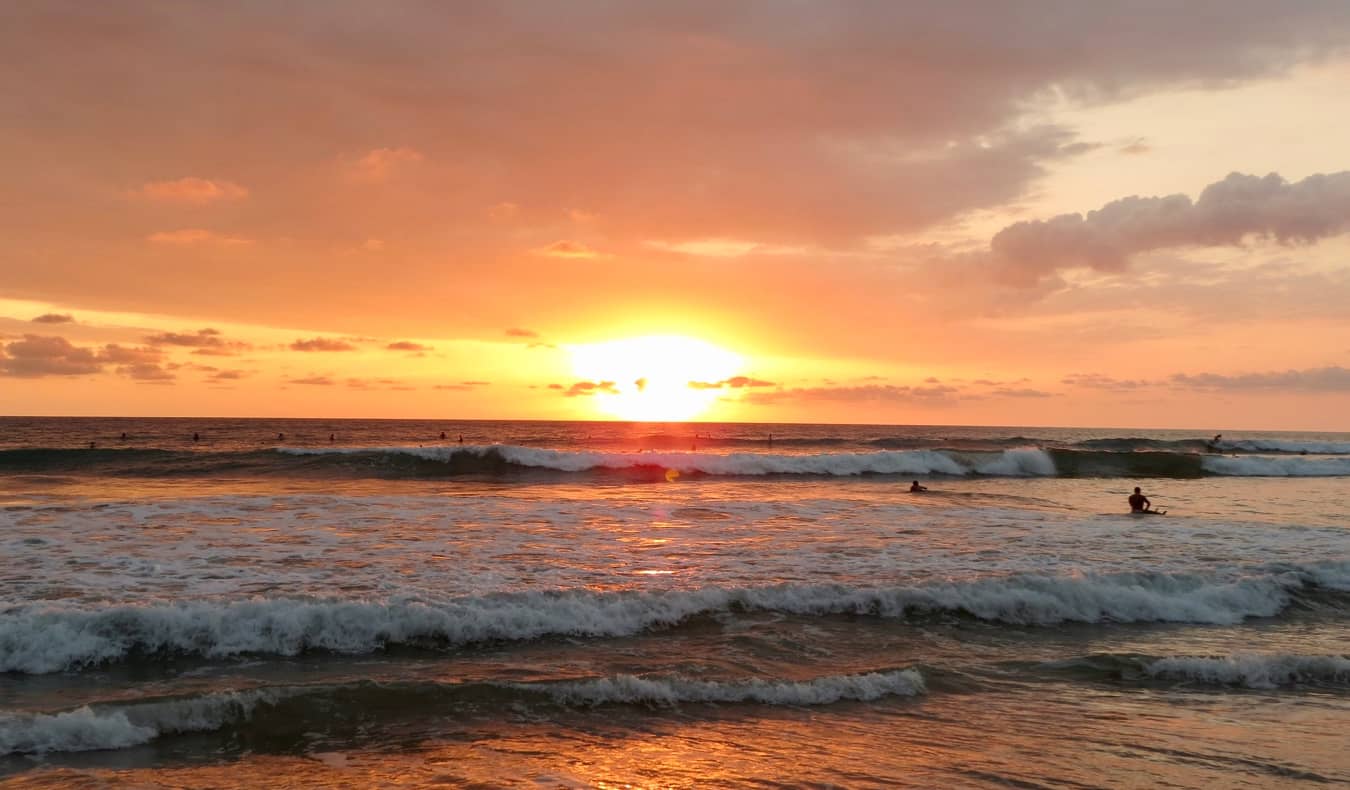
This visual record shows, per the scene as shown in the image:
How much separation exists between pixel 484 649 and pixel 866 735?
5.90 m

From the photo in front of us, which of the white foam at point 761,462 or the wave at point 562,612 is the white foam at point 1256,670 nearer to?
the wave at point 562,612

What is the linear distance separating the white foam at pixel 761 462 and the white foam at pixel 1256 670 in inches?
1422

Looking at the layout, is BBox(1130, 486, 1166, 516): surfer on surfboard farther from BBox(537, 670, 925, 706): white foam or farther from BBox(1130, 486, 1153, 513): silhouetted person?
BBox(537, 670, 925, 706): white foam

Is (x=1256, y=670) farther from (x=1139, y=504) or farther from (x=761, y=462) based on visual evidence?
(x=761, y=462)

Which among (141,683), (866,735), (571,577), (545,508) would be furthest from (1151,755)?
(545,508)

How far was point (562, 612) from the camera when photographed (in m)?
13.6

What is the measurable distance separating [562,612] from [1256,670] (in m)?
10.2

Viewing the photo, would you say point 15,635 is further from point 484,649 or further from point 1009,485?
point 1009,485

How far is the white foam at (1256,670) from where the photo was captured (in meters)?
11.6

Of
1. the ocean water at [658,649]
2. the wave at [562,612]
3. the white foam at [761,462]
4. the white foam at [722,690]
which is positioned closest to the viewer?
the ocean water at [658,649]

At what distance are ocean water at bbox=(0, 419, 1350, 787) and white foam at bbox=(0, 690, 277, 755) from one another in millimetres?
32

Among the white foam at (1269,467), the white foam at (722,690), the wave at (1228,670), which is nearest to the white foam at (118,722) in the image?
the white foam at (722,690)

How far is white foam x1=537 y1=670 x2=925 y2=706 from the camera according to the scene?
10.4 metres

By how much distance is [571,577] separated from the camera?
16.1 metres
